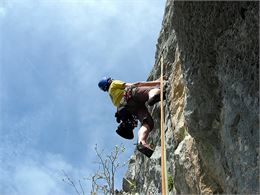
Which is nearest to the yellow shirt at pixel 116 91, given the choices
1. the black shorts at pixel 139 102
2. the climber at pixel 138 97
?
the climber at pixel 138 97

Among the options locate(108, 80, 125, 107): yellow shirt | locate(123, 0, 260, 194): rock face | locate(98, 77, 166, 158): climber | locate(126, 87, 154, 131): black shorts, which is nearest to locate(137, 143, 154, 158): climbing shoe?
locate(98, 77, 166, 158): climber

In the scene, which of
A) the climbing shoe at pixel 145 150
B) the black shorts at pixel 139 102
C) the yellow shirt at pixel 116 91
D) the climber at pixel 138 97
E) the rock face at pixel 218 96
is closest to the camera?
the rock face at pixel 218 96

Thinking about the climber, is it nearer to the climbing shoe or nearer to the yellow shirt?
the yellow shirt

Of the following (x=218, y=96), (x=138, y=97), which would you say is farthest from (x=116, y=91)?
(x=218, y=96)

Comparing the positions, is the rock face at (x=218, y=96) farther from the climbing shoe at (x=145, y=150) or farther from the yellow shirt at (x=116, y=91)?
the yellow shirt at (x=116, y=91)

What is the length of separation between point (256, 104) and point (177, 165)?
2.69 m

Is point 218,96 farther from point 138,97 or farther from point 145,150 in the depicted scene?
point 138,97

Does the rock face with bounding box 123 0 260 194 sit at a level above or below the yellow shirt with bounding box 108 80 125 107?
below

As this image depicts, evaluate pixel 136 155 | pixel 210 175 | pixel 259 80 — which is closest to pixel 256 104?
pixel 259 80

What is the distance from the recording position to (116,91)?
29.4ft

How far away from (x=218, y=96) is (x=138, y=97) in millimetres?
3480

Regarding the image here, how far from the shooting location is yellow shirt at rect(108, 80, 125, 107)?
8914 millimetres

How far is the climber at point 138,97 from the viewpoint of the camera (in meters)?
8.06

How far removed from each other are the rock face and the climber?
1422 mm
